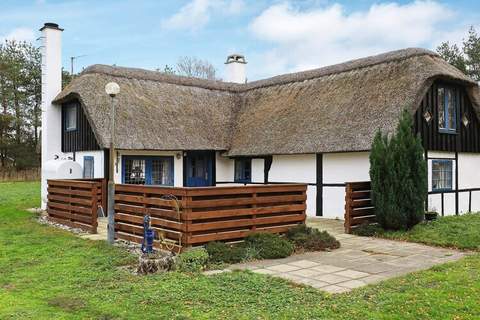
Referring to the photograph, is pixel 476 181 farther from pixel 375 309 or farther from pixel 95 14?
pixel 95 14

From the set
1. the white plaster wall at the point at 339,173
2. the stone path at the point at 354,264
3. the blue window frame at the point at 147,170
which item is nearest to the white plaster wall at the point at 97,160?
the blue window frame at the point at 147,170

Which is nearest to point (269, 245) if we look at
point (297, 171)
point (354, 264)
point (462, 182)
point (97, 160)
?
point (354, 264)

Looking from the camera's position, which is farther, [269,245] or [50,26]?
[50,26]

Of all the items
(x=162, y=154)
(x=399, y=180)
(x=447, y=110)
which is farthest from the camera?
(x=162, y=154)

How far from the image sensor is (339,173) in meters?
13.0

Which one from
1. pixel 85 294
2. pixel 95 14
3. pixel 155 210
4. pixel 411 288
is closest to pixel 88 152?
pixel 95 14

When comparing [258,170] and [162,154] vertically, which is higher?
[162,154]

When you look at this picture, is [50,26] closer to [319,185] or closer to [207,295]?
[319,185]

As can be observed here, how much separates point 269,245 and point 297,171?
665cm

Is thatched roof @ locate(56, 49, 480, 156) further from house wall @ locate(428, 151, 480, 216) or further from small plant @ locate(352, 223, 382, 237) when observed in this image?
small plant @ locate(352, 223, 382, 237)

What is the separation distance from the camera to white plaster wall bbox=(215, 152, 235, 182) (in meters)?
17.0

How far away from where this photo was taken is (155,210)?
8.16m

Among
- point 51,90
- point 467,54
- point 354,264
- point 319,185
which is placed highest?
point 467,54

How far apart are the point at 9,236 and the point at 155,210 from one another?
397 centimetres
